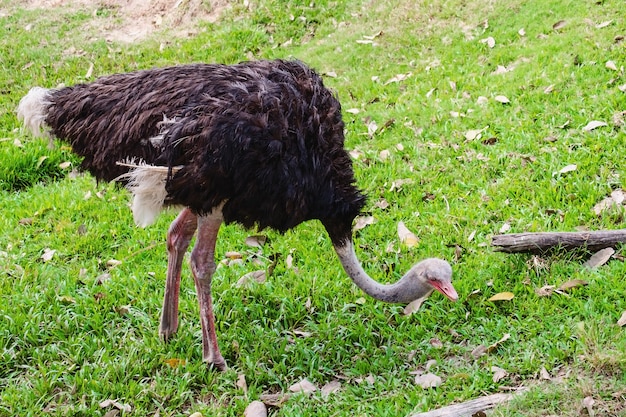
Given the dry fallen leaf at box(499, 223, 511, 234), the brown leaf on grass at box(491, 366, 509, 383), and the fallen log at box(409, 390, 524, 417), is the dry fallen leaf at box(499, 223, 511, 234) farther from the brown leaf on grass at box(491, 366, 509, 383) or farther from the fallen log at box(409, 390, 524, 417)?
the fallen log at box(409, 390, 524, 417)

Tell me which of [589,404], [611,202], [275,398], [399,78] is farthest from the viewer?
[399,78]

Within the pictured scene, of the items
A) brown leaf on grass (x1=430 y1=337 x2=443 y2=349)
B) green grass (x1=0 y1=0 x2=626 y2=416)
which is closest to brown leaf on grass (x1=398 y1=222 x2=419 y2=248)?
green grass (x1=0 y1=0 x2=626 y2=416)

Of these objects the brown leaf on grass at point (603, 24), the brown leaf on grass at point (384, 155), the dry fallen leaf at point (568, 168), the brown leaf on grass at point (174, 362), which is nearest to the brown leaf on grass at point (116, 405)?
the brown leaf on grass at point (174, 362)

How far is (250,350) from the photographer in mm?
4273

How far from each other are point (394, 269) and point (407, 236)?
29cm

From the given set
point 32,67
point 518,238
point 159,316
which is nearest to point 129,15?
point 32,67

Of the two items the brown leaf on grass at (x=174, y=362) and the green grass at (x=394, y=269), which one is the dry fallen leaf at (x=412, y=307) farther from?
the brown leaf on grass at (x=174, y=362)

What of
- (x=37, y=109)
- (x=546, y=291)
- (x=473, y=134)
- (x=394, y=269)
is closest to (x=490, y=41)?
(x=473, y=134)

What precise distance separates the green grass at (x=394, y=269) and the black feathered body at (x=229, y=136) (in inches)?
29.9

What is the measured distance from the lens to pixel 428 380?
376cm

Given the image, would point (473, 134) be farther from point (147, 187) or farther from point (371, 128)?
point (147, 187)

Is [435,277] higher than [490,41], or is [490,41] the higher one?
[435,277]

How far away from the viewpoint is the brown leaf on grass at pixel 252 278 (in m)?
4.77

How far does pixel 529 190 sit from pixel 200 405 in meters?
2.69
